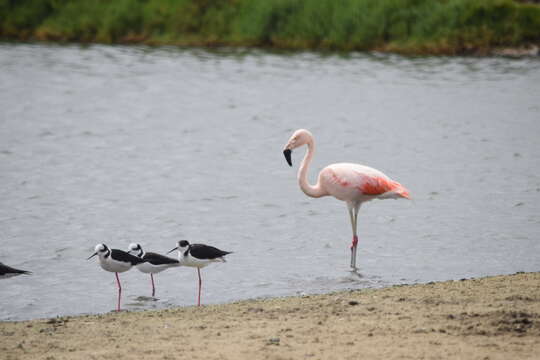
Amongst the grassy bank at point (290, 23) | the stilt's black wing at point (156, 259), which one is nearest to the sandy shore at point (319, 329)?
the stilt's black wing at point (156, 259)

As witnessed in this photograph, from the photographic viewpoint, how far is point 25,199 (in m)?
15.1

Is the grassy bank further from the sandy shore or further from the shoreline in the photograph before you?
the sandy shore

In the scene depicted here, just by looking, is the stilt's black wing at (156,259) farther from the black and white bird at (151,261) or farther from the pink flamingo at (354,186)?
the pink flamingo at (354,186)

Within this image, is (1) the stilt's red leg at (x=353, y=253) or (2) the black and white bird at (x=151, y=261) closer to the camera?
(2) the black and white bird at (x=151, y=261)

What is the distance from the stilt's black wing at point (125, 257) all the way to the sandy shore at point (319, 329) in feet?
3.54

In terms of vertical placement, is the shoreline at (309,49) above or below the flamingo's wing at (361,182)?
above

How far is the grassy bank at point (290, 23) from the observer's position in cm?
3016

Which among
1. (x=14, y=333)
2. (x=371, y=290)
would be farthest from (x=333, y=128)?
(x=14, y=333)

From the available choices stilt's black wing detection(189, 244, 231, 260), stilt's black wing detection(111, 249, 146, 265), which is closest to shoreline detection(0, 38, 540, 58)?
stilt's black wing detection(189, 244, 231, 260)

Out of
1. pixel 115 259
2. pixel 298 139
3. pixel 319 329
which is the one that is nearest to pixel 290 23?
pixel 298 139

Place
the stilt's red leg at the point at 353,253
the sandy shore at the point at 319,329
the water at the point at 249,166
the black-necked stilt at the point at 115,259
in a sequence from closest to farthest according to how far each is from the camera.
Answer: the sandy shore at the point at 319,329
the black-necked stilt at the point at 115,259
the water at the point at 249,166
the stilt's red leg at the point at 353,253

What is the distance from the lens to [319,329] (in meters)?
Result: 7.59

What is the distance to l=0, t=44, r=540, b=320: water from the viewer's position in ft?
36.0

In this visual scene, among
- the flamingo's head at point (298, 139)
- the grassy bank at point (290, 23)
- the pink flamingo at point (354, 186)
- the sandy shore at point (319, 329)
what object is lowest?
the sandy shore at point (319, 329)
